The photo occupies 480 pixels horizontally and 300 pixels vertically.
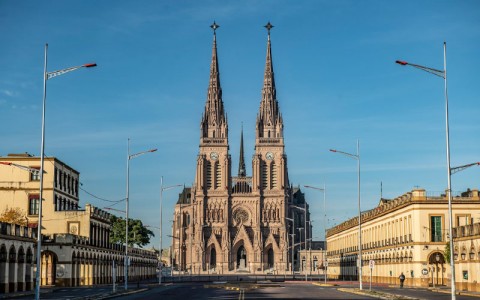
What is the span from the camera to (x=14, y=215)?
92.4 meters

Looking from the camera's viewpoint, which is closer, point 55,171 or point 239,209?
point 55,171

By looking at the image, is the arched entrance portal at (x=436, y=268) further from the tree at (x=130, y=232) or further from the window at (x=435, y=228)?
the tree at (x=130, y=232)

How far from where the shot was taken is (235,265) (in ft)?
626

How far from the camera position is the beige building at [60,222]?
8125 centimetres

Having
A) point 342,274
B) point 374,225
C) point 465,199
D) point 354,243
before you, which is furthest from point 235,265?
point 465,199

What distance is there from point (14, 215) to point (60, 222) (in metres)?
5.38

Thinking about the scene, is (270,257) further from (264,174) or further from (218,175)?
(218,175)

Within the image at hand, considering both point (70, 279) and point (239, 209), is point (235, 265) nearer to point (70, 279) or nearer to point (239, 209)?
point (239, 209)

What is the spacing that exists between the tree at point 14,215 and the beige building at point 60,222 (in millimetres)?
367

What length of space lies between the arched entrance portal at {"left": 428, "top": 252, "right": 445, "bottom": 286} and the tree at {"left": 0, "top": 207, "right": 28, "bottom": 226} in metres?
45.0

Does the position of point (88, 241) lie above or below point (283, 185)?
below

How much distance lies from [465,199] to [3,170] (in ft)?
171

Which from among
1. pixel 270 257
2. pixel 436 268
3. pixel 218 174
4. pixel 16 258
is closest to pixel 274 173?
pixel 218 174

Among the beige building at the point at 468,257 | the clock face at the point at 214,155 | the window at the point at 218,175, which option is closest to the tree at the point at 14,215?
the beige building at the point at 468,257
